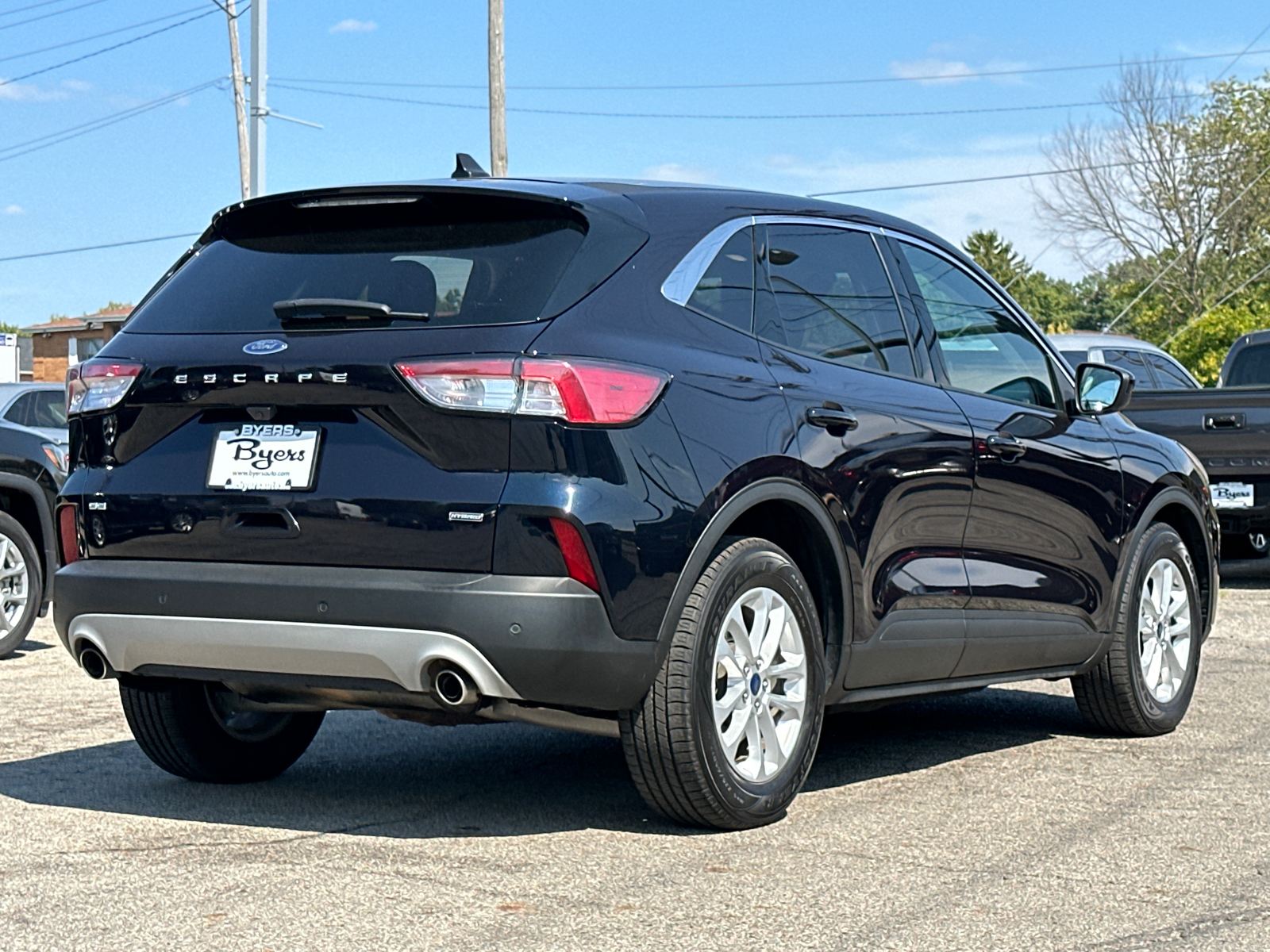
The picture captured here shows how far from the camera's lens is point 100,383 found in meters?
4.98

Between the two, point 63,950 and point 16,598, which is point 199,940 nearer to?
point 63,950

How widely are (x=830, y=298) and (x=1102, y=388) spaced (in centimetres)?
172

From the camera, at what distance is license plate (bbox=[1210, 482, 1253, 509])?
39.8ft

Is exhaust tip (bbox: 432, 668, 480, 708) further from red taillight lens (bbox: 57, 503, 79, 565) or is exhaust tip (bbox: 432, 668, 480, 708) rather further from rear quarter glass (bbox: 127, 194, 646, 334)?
red taillight lens (bbox: 57, 503, 79, 565)

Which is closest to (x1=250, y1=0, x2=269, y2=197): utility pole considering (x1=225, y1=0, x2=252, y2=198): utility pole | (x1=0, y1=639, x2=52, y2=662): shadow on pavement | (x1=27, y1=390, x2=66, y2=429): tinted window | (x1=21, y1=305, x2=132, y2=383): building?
(x1=225, y1=0, x2=252, y2=198): utility pole

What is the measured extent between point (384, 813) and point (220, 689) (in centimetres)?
61

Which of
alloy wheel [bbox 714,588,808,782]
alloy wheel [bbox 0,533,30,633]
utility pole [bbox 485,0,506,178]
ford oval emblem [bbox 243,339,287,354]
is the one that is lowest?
alloy wheel [bbox 0,533,30,633]

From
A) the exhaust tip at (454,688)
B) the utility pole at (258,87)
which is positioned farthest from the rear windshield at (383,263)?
the utility pole at (258,87)

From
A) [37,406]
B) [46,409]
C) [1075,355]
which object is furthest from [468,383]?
[1075,355]

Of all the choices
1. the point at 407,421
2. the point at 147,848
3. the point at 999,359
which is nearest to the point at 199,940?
the point at 147,848

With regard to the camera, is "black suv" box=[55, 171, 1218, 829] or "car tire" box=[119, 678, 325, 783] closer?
"black suv" box=[55, 171, 1218, 829]

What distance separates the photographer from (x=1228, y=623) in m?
10.6

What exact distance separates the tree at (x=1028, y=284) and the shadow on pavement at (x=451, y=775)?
69610 mm

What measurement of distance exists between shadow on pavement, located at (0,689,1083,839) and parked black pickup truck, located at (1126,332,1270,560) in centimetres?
528
